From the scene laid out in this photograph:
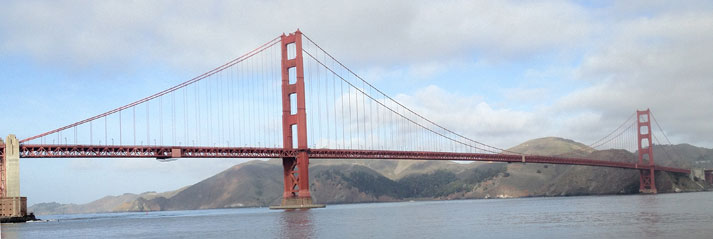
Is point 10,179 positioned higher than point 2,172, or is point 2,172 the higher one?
point 2,172

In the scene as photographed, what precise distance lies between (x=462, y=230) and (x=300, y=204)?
5213 centimetres

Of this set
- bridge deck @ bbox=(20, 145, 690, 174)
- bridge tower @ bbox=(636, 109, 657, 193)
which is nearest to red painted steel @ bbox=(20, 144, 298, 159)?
bridge deck @ bbox=(20, 145, 690, 174)

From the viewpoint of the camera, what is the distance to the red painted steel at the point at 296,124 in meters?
94.3

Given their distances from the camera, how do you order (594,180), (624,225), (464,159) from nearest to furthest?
1. (624,225)
2. (464,159)
3. (594,180)

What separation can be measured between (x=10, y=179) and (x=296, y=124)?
3587 centimetres

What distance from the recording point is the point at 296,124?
95125 millimetres

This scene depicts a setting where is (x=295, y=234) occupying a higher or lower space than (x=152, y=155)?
lower

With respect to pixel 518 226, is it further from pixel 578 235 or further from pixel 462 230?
pixel 578 235

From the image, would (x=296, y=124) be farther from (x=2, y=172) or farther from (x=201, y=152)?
(x=2, y=172)

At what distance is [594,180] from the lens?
192625 mm

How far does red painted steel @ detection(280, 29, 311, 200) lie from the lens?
3713 inches

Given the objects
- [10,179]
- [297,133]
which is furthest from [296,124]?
[10,179]

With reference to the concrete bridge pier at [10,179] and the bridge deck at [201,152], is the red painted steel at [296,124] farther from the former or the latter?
the concrete bridge pier at [10,179]

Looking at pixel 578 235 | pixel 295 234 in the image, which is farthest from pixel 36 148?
pixel 578 235
